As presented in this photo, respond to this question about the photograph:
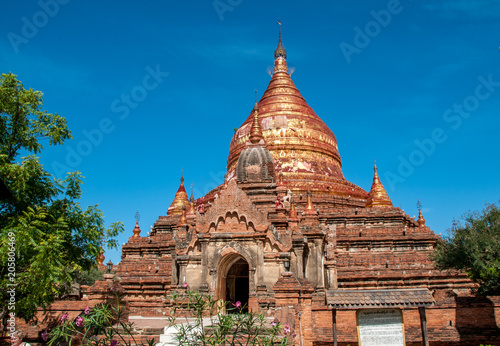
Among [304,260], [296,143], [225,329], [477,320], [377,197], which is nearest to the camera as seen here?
[225,329]

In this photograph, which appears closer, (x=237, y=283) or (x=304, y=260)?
(x=304, y=260)

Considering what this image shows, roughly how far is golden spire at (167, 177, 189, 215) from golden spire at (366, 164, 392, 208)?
15.5 meters

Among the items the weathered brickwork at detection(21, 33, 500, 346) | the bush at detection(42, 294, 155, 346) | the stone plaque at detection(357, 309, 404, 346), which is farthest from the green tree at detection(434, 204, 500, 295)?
the bush at detection(42, 294, 155, 346)

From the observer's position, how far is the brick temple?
1711 cm

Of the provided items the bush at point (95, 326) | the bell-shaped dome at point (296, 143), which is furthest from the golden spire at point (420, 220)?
the bush at point (95, 326)

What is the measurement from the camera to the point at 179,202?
42.7m

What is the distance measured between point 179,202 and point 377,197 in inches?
671

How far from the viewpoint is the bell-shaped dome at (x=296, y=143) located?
38.6m

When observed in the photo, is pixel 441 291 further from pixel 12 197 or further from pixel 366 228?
pixel 12 197

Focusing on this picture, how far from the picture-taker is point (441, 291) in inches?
991

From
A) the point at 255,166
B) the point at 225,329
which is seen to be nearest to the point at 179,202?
the point at 255,166

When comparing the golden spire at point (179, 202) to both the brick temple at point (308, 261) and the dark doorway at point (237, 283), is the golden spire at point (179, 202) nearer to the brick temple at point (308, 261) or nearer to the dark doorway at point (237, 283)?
the brick temple at point (308, 261)

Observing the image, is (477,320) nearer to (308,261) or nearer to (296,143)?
(308,261)

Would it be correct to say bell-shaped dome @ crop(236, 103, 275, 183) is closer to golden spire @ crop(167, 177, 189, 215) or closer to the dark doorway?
the dark doorway
